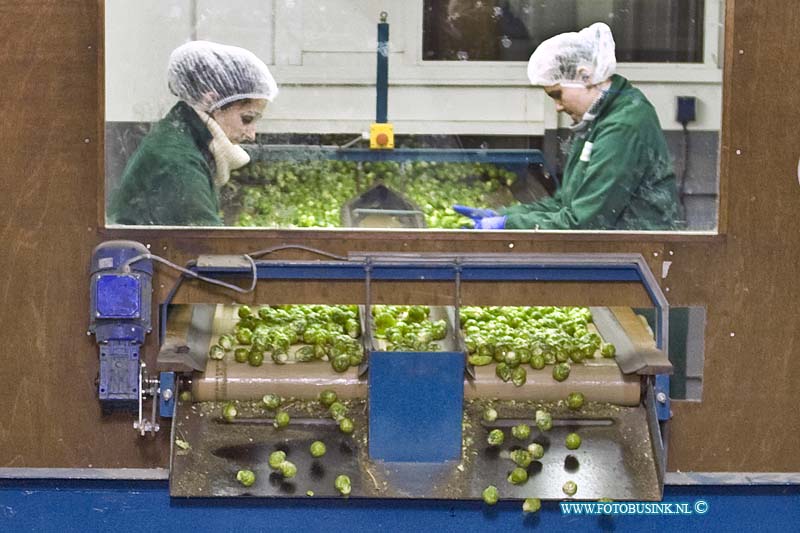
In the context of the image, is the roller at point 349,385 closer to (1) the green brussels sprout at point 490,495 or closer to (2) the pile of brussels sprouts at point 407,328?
(2) the pile of brussels sprouts at point 407,328

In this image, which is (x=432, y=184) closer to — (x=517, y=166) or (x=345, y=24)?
(x=517, y=166)

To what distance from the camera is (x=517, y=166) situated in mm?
4293

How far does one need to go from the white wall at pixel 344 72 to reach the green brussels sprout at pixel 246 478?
1012 mm

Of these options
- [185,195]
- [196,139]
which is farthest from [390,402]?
[196,139]

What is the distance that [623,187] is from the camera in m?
4.20

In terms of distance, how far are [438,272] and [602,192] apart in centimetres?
56

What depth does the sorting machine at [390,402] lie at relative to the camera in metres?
4.02

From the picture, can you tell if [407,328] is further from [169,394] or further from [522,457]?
[169,394]

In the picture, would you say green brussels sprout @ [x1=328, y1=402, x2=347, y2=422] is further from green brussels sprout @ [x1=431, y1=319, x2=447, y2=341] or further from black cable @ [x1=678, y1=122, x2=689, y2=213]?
black cable @ [x1=678, y1=122, x2=689, y2=213]

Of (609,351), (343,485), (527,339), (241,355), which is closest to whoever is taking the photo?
(343,485)

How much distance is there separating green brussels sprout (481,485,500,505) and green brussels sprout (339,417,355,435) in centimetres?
43

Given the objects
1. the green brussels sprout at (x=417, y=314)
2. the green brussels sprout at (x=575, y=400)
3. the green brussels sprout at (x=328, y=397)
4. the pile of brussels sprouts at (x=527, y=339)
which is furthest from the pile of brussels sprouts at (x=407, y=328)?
the green brussels sprout at (x=575, y=400)

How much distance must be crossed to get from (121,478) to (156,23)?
1337 mm

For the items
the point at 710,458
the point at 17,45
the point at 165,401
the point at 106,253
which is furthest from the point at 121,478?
the point at 710,458
